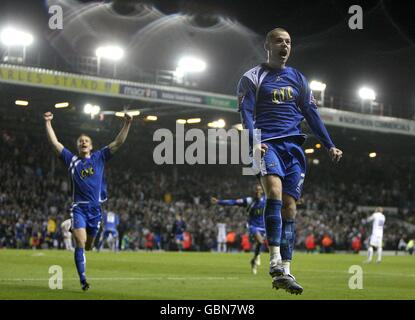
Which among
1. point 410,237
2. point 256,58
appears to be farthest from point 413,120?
point 256,58

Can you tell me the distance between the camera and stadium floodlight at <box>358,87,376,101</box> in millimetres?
54000

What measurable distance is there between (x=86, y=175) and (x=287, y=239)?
4.43 m

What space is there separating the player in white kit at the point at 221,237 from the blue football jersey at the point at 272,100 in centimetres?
3542

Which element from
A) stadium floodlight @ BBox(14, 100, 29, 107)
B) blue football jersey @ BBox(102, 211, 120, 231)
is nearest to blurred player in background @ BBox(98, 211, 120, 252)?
blue football jersey @ BBox(102, 211, 120, 231)

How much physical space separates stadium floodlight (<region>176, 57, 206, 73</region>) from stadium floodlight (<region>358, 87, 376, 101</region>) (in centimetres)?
1288

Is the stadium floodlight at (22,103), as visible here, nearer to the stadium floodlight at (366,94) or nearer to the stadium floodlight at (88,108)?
the stadium floodlight at (88,108)

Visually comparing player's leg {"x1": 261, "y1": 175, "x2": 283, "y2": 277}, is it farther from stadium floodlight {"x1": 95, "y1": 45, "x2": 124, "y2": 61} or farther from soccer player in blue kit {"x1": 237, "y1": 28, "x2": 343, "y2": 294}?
stadium floodlight {"x1": 95, "y1": 45, "x2": 124, "y2": 61}

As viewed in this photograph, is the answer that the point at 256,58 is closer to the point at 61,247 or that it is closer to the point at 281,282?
the point at 61,247

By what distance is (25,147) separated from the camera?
4569cm

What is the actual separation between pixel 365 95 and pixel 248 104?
47.5m

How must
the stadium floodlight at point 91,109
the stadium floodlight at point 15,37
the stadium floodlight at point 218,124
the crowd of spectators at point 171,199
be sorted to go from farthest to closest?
the stadium floodlight at point 218,124 < the stadium floodlight at point 91,109 < the crowd of spectators at point 171,199 < the stadium floodlight at point 15,37

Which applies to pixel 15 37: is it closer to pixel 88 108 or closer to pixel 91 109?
pixel 88 108

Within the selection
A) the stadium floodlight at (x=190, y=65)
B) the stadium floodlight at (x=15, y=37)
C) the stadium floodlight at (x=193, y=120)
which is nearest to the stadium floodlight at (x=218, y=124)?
the stadium floodlight at (x=193, y=120)

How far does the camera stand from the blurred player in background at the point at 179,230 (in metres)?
42.4
